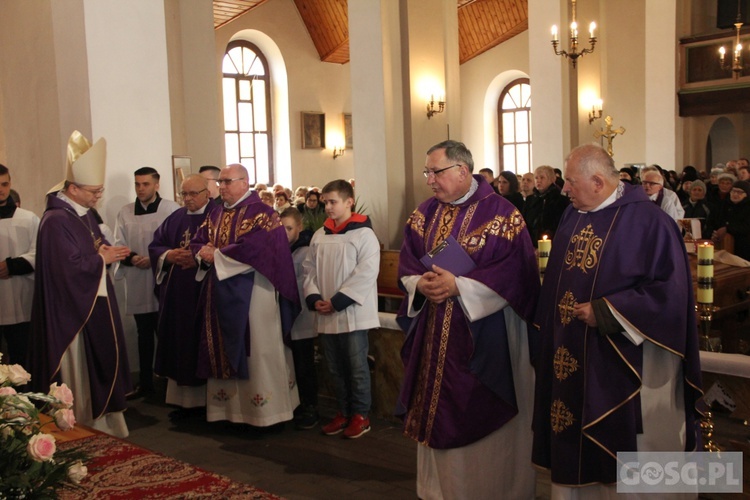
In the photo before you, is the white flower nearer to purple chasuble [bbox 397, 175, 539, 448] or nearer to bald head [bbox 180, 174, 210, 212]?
purple chasuble [bbox 397, 175, 539, 448]

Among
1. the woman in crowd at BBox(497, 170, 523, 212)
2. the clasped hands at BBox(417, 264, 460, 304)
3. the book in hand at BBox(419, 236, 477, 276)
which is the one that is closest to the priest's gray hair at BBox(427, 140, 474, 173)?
the book in hand at BBox(419, 236, 477, 276)

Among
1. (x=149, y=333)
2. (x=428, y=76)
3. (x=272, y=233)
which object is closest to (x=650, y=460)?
(x=272, y=233)

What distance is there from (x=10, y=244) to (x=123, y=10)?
197 cm

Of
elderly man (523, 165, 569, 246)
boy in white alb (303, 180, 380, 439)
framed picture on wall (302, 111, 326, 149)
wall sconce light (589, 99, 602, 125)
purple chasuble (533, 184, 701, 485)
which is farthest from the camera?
framed picture on wall (302, 111, 326, 149)

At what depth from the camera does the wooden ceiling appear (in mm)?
18516

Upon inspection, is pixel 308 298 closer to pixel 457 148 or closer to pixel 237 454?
pixel 237 454

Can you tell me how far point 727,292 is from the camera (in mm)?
5992

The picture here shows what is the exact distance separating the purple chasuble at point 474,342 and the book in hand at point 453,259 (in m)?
0.06

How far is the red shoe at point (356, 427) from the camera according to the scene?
5.10 meters

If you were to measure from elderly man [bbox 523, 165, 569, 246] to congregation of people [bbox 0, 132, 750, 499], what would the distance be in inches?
111

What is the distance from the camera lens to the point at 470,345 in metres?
3.65

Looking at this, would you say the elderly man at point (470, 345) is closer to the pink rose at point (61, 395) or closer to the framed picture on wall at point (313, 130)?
the pink rose at point (61, 395)

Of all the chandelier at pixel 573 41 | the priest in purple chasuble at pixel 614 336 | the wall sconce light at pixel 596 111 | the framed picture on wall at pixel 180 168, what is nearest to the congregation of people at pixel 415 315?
the priest in purple chasuble at pixel 614 336

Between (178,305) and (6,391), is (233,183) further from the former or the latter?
(6,391)
